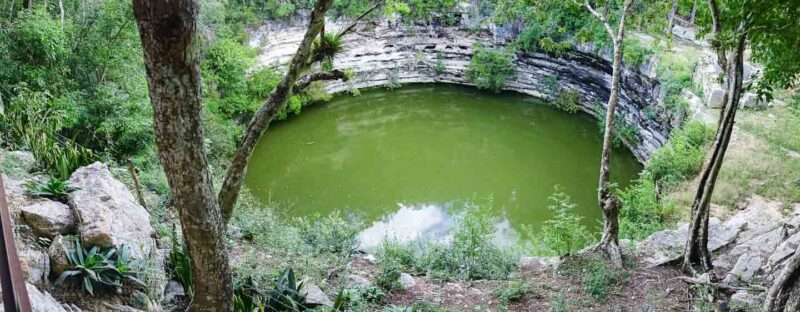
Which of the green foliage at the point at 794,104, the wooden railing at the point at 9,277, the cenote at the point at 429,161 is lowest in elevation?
the cenote at the point at 429,161

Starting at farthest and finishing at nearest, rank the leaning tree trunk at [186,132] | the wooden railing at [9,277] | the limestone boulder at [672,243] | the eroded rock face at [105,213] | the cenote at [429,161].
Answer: the cenote at [429,161]
the limestone boulder at [672,243]
the eroded rock face at [105,213]
the leaning tree trunk at [186,132]
the wooden railing at [9,277]

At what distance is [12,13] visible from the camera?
680 centimetres

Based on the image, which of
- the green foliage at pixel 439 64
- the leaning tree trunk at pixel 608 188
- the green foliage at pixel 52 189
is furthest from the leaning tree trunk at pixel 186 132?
the green foliage at pixel 439 64

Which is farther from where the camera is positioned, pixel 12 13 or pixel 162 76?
pixel 12 13

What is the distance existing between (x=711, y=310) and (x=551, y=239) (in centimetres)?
313

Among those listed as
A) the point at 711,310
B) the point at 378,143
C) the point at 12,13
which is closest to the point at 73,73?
the point at 12,13

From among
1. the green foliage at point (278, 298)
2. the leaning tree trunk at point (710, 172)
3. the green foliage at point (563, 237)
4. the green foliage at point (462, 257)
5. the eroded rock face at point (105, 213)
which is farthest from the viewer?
the green foliage at point (563, 237)

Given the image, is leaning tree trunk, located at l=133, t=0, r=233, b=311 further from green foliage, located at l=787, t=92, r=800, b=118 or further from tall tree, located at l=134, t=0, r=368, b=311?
green foliage, located at l=787, t=92, r=800, b=118

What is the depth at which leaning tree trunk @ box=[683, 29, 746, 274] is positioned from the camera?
181 inches

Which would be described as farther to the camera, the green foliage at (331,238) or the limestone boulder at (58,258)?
the green foliage at (331,238)

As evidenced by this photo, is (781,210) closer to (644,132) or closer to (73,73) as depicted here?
(644,132)

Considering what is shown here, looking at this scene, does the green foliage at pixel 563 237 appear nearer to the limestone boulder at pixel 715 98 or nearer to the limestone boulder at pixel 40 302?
the limestone boulder at pixel 715 98

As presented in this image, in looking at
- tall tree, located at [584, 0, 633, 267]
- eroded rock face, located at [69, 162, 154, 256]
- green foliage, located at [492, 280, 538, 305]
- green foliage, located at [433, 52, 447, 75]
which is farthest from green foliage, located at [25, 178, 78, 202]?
green foliage, located at [433, 52, 447, 75]

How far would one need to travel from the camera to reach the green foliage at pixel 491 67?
15078mm
